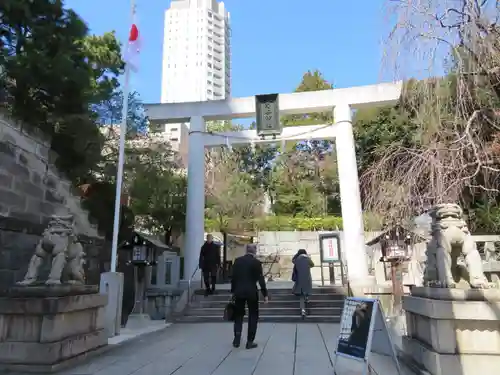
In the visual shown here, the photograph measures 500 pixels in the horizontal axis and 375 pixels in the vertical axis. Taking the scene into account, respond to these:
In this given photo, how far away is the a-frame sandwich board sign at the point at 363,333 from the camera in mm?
3957

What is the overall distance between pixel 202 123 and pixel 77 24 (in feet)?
14.7

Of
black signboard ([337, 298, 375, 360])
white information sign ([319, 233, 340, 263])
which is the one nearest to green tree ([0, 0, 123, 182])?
white information sign ([319, 233, 340, 263])

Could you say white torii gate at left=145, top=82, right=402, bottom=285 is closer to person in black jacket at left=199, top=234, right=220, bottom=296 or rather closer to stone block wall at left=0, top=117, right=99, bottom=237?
person in black jacket at left=199, top=234, right=220, bottom=296

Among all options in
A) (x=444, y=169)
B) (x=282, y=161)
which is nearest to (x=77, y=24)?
(x=444, y=169)

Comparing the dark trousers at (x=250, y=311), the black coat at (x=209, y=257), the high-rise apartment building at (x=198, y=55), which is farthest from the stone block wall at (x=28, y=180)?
the high-rise apartment building at (x=198, y=55)

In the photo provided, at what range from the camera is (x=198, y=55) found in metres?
74.9

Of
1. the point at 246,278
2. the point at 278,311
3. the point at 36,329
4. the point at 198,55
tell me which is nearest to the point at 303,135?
the point at 278,311

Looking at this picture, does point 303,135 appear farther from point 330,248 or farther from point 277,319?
point 277,319

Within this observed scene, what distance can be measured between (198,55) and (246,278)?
74.4 m

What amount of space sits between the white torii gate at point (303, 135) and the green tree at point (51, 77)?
2.95 metres

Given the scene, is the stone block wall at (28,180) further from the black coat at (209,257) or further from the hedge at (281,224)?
the hedge at (281,224)

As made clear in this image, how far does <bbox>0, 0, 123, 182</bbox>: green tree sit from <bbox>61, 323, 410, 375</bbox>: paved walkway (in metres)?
5.29

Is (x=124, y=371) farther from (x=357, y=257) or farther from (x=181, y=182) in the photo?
(x=181, y=182)

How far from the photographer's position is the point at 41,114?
967 cm
